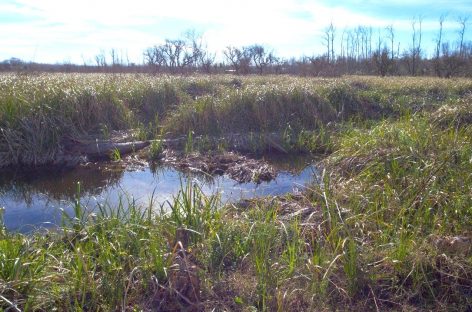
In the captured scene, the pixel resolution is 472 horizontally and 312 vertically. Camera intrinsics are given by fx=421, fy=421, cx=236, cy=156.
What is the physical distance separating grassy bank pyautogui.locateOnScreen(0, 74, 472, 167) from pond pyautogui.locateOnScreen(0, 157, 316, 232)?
1.03 metres

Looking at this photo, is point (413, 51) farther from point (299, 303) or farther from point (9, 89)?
point (299, 303)

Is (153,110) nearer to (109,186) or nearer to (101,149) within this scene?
(101,149)

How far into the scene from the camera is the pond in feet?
18.7

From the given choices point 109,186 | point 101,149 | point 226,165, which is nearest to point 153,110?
point 101,149

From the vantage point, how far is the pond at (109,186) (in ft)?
18.7

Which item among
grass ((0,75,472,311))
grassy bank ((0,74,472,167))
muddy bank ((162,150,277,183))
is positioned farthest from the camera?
grassy bank ((0,74,472,167))

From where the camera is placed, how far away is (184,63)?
30.3 metres

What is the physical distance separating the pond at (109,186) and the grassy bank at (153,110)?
1.03m

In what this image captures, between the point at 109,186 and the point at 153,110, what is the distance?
465 centimetres

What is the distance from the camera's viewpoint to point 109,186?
6.87 metres

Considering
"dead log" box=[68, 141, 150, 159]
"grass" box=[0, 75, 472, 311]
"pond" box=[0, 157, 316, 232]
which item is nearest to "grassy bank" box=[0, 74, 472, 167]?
"dead log" box=[68, 141, 150, 159]

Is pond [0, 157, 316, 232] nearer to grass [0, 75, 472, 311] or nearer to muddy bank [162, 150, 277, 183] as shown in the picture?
muddy bank [162, 150, 277, 183]

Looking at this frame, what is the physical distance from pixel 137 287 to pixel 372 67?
28056 mm

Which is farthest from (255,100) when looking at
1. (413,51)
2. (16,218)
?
(413,51)
